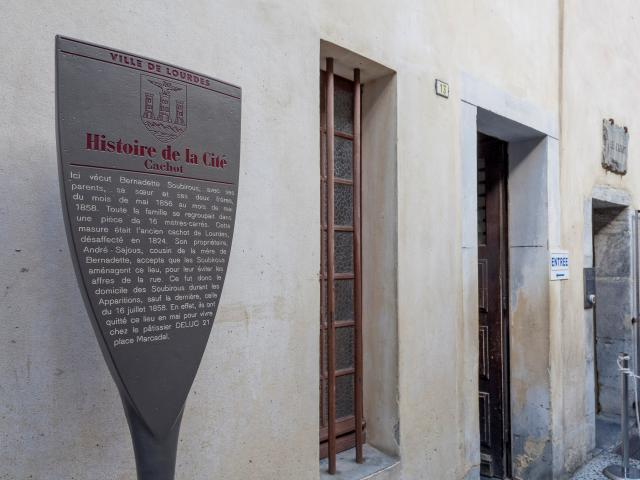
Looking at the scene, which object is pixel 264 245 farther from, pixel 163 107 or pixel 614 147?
pixel 614 147

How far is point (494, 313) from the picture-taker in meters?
4.34

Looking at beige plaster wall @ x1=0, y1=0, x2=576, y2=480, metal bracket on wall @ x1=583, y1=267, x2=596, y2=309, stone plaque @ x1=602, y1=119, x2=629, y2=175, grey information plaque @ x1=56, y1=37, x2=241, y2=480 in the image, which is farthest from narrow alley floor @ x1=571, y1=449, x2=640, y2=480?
grey information plaque @ x1=56, y1=37, x2=241, y2=480

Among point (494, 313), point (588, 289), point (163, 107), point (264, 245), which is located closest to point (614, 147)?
point (588, 289)

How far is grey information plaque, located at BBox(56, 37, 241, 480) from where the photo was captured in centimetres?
120

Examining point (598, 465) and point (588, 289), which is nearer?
point (598, 465)

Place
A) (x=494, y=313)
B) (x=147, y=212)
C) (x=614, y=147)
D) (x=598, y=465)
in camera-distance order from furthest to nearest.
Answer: (x=614, y=147)
(x=598, y=465)
(x=494, y=313)
(x=147, y=212)

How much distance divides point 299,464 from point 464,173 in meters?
2.03

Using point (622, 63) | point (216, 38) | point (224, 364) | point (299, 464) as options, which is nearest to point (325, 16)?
point (216, 38)

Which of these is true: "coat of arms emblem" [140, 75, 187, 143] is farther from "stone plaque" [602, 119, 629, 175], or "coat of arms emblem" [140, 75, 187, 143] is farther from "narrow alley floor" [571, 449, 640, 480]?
"stone plaque" [602, 119, 629, 175]

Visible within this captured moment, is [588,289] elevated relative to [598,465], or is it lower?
elevated

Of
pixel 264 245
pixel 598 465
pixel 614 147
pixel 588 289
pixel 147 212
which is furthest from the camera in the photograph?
pixel 614 147

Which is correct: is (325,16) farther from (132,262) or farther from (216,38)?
(132,262)

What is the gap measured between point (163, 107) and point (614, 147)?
202 inches

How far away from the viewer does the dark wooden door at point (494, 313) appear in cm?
424
